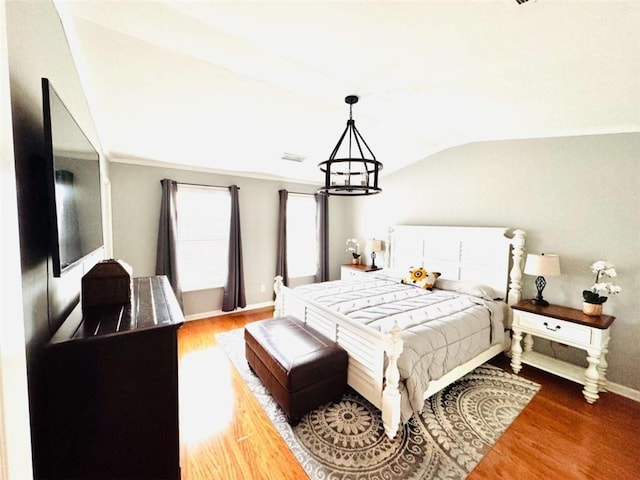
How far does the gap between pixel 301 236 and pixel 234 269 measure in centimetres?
148

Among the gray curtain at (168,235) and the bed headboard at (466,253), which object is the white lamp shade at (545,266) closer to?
the bed headboard at (466,253)

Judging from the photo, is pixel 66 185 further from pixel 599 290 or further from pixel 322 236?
pixel 322 236

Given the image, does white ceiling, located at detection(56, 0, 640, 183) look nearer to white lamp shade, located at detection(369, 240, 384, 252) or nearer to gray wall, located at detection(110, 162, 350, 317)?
gray wall, located at detection(110, 162, 350, 317)

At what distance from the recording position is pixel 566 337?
2.52 metres

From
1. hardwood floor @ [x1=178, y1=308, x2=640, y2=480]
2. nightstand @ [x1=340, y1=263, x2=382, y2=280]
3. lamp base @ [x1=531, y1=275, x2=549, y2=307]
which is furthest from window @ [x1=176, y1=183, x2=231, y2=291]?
lamp base @ [x1=531, y1=275, x2=549, y2=307]

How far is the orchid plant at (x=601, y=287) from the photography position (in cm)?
245

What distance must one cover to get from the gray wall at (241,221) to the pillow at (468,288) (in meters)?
2.57

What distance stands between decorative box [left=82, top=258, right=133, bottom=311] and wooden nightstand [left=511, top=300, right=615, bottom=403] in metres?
3.44

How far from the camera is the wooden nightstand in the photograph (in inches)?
93.7

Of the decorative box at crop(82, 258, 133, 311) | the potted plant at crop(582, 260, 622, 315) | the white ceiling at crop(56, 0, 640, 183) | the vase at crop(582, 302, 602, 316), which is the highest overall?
the white ceiling at crop(56, 0, 640, 183)

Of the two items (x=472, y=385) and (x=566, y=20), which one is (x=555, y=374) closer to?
(x=472, y=385)

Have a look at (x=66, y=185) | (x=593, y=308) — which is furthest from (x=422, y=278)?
(x=66, y=185)

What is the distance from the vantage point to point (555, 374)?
2.69 m

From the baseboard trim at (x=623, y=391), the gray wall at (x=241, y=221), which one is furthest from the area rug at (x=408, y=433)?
the gray wall at (x=241, y=221)
